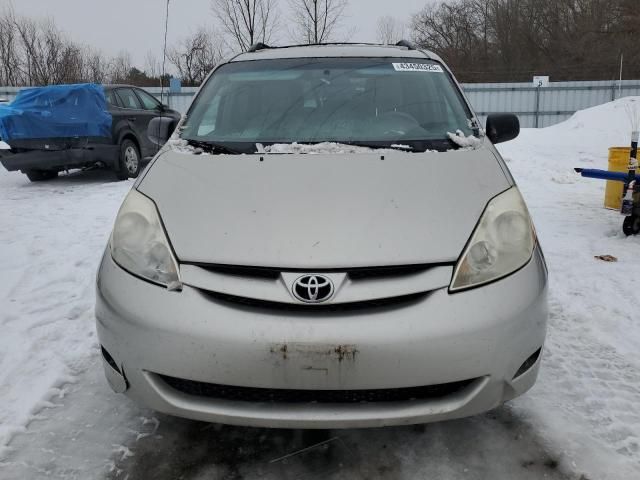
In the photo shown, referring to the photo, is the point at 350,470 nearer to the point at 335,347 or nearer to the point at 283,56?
the point at 335,347

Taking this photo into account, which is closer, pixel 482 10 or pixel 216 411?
pixel 216 411

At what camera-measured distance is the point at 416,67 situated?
3.25 meters

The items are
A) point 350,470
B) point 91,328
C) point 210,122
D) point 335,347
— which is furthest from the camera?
point 91,328

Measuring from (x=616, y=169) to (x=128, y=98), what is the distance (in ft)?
25.3

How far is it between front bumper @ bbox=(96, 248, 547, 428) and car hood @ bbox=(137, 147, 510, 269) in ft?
0.63

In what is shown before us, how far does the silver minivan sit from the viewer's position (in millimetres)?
1735

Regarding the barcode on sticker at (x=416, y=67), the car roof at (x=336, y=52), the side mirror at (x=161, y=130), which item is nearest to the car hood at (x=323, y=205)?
the side mirror at (x=161, y=130)

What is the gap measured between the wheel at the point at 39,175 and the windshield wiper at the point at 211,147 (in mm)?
7671

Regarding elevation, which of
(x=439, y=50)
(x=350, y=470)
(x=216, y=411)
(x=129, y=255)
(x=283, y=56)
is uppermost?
(x=439, y=50)

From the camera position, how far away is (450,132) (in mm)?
2795

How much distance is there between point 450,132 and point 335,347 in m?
1.54

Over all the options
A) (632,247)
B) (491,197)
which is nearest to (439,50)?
(632,247)

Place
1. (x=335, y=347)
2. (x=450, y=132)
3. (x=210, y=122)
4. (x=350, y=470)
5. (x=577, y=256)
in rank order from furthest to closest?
(x=577, y=256) → (x=210, y=122) → (x=450, y=132) → (x=350, y=470) → (x=335, y=347)

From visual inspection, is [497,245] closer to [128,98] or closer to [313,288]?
[313,288]
